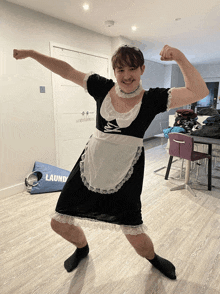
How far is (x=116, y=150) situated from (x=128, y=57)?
50 centimetres

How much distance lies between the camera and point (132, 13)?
2.96m

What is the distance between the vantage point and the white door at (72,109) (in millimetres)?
3344

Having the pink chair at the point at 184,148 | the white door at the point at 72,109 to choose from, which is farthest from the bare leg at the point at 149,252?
the white door at the point at 72,109

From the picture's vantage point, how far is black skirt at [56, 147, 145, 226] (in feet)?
3.97

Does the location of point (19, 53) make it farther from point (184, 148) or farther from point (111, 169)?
point (184, 148)

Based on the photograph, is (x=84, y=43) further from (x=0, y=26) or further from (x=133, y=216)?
(x=133, y=216)

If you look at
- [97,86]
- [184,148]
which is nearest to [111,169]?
[97,86]

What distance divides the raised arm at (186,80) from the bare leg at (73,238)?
102cm

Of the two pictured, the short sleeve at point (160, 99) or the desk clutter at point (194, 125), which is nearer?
the short sleeve at point (160, 99)

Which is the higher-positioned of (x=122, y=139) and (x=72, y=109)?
(x=72, y=109)

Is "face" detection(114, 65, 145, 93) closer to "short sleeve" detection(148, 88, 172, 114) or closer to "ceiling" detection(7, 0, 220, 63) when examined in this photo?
"short sleeve" detection(148, 88, 172, 114)

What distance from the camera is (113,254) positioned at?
1.75 m

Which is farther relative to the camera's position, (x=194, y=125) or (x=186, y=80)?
(x=194, y=125)

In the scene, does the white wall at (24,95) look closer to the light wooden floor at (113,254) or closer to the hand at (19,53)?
the light wooden floor at (113,254)
